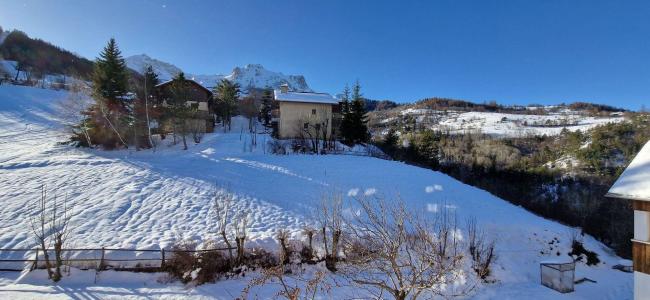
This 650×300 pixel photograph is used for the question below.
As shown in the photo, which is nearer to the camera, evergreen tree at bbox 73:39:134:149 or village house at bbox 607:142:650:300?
village house at bbox 607:142:650:300

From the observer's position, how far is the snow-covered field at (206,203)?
13555mm

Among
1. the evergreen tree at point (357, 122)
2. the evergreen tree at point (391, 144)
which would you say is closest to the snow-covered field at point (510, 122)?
the evergreen tree at point (391, 144)

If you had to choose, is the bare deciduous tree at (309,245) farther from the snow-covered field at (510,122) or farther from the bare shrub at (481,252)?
the snow-covered field at (510,122)

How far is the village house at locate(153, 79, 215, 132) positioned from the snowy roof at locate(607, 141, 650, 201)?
39.1 meters

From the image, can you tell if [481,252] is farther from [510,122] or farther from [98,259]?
[510,122]

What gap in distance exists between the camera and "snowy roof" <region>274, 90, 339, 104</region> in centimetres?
4384

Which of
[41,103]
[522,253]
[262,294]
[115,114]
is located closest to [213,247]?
[262,294]

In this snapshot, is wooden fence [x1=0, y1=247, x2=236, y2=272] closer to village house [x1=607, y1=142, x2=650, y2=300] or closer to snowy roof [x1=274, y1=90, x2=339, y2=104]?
village house [x1=607, y1=142, x2=650, y2=300]

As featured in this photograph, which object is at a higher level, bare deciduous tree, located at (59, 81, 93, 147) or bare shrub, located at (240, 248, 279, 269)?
bare deciduous tree, located at (59, 81, 93, 147)

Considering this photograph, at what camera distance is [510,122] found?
11906 centimetres

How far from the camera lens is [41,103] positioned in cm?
Result: 5750

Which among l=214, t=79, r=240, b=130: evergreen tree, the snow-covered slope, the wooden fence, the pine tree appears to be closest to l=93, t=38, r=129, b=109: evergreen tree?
the pine tree

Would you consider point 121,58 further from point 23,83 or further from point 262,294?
point 23,83

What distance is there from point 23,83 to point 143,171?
232 feet
